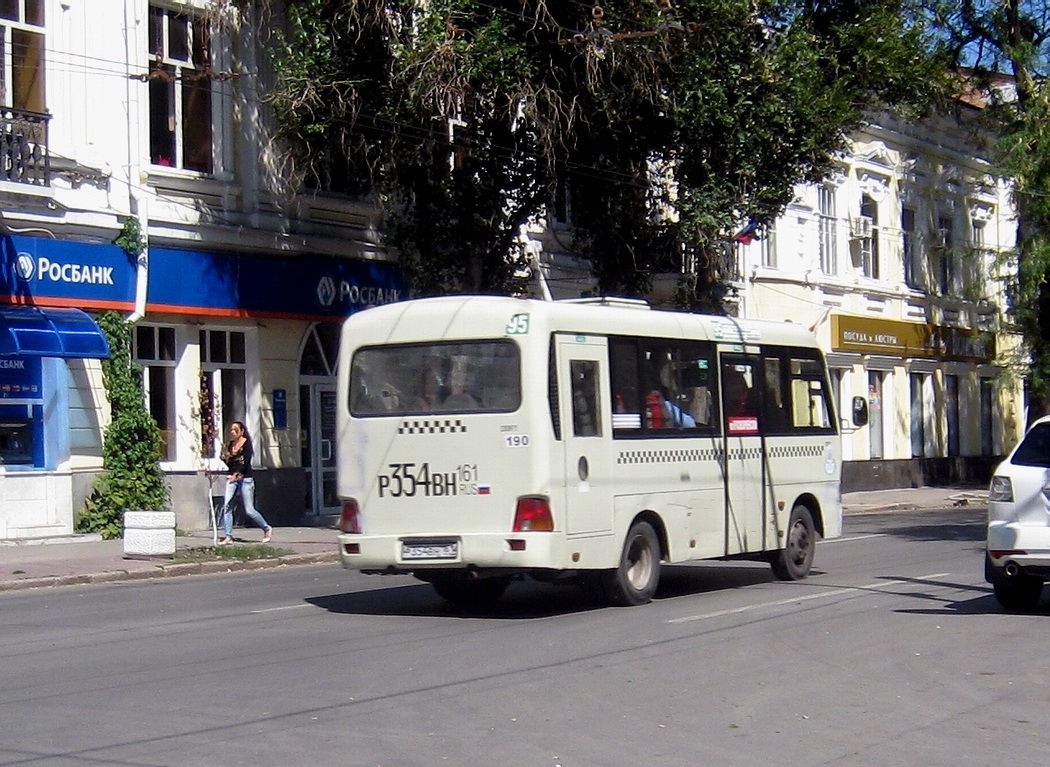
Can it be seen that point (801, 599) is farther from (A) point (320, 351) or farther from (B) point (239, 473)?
(A) point (320, 351)

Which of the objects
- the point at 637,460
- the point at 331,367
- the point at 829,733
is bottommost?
the point at 829,733

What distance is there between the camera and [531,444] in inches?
519

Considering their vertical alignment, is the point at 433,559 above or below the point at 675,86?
below

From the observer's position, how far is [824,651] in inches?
443

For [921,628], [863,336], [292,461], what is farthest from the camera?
[863,336]

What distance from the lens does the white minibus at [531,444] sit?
1327 cm

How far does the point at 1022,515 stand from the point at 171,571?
1058cm

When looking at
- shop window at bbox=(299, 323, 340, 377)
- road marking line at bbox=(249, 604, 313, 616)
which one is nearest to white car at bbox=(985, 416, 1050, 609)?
road marking line at bbox=(249, 604, 313, 616)

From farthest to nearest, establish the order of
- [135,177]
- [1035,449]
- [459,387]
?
1. [135,177]
2. [459,387]
3. [1035,449]

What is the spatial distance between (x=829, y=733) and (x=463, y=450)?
5714 mm

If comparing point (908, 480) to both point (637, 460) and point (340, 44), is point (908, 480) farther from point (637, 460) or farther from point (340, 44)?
point (637, 460)

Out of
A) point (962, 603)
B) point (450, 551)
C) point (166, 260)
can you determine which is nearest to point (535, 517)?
point (450, 551)

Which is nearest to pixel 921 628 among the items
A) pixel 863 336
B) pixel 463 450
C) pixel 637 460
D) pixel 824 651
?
pixel 824 651

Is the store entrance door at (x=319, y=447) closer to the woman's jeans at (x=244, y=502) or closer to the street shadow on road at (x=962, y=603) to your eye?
the woman's jeans at (x=244, y=502)
